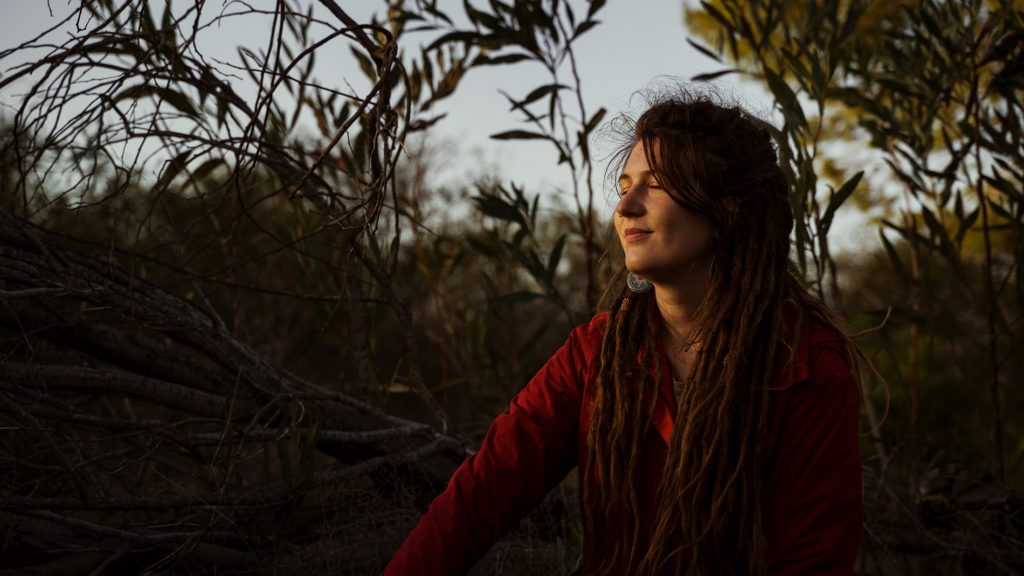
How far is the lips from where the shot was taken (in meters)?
1.41

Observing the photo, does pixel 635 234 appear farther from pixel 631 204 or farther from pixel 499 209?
pixel 499 209

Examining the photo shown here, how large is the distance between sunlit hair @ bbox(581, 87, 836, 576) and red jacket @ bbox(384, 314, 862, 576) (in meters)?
0.04

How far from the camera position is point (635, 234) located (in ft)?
4.65

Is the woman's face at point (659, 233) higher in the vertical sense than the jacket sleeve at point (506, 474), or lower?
higher

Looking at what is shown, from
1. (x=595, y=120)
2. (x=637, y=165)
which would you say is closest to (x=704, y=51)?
(x=595, y=120)

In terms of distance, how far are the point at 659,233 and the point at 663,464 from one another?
0.46 m

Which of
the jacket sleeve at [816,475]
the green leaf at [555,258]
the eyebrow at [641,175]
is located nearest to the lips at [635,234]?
the eyebrow at [641,175]

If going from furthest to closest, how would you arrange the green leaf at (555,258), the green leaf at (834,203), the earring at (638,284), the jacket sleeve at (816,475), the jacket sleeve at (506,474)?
the green leaf at (555,258)
the green leaf at (834,203)
the earring at (638,284)
the jacket sleeve at (506,474)
the jacket sleeve at (816,475)

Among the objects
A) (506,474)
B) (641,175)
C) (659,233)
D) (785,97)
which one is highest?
(785,97)

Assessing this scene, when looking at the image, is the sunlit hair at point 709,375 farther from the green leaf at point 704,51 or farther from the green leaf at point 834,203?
the green leaf at point 704,51

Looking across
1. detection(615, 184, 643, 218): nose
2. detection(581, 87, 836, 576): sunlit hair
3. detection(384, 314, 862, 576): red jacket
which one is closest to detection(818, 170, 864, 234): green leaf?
detection(581, 87, 836, 576): sunlit hair

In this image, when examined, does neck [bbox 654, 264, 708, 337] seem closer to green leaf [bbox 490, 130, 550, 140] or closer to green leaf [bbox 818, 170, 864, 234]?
green leaf [bbox 818, 170, 864, 234]

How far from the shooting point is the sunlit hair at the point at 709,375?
1302 mm

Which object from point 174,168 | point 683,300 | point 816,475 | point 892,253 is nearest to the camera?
point 816,475
